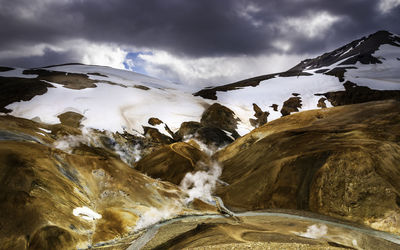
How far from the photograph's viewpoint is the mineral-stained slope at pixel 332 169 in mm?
17408

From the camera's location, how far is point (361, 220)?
16.7 meters

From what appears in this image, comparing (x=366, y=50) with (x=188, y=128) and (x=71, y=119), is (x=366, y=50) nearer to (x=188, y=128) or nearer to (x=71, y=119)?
(x=188, y=128)

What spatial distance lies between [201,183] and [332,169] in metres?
11.0

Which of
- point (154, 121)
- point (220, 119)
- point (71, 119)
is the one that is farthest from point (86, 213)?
point (220, 119)

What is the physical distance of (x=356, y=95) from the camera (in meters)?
53.8

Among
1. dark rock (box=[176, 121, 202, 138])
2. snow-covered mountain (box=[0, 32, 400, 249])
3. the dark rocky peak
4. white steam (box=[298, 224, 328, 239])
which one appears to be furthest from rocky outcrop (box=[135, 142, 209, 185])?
the dark rocky peak

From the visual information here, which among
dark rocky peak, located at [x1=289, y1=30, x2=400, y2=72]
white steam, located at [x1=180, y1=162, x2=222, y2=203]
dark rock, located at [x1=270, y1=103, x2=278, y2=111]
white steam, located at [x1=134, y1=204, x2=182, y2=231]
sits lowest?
white steam, located at [x1=180, y1=162, x2=222, y2=203]

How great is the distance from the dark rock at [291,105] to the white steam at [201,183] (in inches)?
1136

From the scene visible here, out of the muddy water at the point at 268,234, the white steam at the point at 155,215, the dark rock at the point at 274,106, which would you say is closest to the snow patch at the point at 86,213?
the white steam at the point at 155,215

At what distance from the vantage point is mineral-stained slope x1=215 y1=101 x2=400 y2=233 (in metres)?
17.4

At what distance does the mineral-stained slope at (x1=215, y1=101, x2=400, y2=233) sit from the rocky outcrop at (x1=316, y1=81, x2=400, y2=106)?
28180 millimetres

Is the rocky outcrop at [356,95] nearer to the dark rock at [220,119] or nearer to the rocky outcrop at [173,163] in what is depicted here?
the dark rock at [220,119]

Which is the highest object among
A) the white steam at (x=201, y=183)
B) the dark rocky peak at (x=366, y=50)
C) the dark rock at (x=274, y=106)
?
the dark rocky peak at (x=366, y=50)

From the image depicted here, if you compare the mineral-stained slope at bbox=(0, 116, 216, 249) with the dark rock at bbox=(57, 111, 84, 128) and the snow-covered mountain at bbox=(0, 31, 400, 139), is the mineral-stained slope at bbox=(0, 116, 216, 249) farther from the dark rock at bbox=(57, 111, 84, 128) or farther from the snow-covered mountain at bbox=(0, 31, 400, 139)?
the snow-covered mountain at bbox=(0, 31, 400, 139)
